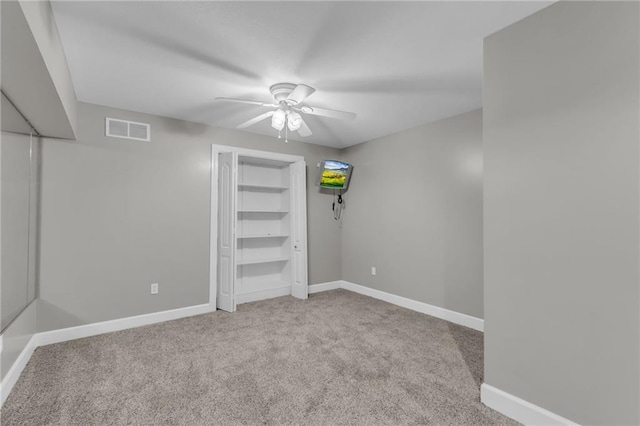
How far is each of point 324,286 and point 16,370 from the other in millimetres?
3711

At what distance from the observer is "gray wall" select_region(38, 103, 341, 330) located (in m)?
3.07

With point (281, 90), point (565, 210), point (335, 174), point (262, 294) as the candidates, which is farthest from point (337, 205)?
point (565, 210)

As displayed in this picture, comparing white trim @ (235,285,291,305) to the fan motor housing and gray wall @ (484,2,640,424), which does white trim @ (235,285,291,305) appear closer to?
the fan motor housing

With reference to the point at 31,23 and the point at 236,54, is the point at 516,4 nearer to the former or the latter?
the point at 236,54

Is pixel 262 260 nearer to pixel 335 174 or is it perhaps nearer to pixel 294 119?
pixel 335 174

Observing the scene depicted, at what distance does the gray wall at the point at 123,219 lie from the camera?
3.07 metres

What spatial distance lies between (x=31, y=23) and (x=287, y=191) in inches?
151

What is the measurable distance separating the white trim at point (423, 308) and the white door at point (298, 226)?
95cm

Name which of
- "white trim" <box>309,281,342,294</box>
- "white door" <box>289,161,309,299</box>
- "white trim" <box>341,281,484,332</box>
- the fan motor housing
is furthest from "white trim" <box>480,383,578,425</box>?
"white trim" <box>309,281,342,294</box>

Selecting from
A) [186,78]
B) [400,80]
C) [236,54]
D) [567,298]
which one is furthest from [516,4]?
[186,78]

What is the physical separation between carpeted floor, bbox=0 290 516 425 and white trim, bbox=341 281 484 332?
0.18m

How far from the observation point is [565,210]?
5.54ft

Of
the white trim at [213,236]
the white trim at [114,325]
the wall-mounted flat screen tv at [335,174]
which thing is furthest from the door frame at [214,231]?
the wall-mounted flat screen tv at [335,174]

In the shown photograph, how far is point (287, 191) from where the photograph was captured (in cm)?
511
